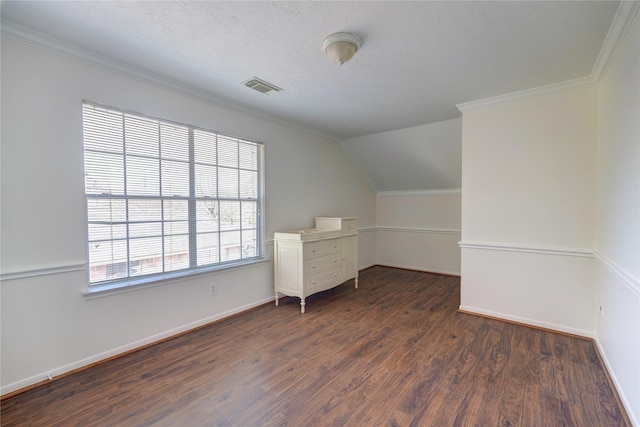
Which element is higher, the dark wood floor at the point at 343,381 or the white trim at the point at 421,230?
the white trim at the point at 421,230

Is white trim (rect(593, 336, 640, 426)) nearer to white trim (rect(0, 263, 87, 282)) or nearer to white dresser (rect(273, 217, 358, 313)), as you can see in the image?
white dresser (rect(273, 217, 358, 313))

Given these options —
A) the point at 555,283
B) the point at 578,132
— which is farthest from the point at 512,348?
the point at 578,132

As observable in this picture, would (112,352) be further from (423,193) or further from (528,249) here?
(423,193)

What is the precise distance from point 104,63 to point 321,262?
9.51 feet

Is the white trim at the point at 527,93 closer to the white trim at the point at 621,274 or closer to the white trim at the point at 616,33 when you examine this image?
the white trim at the point at 616,33

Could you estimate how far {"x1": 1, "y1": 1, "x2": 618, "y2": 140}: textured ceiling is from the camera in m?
1.68

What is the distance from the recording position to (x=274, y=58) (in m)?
2.23

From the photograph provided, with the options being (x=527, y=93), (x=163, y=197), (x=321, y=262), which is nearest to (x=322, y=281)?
(x=321, y=262)

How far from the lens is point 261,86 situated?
2.73 m

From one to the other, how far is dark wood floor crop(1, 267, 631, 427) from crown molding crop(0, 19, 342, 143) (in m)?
2.39

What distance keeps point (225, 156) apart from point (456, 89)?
256 cm

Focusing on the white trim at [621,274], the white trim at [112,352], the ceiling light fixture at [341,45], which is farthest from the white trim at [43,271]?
the white trim at [621,274]

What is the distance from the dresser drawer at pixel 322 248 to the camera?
343 centimetres

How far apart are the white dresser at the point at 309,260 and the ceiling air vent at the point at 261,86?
1.60 metres
